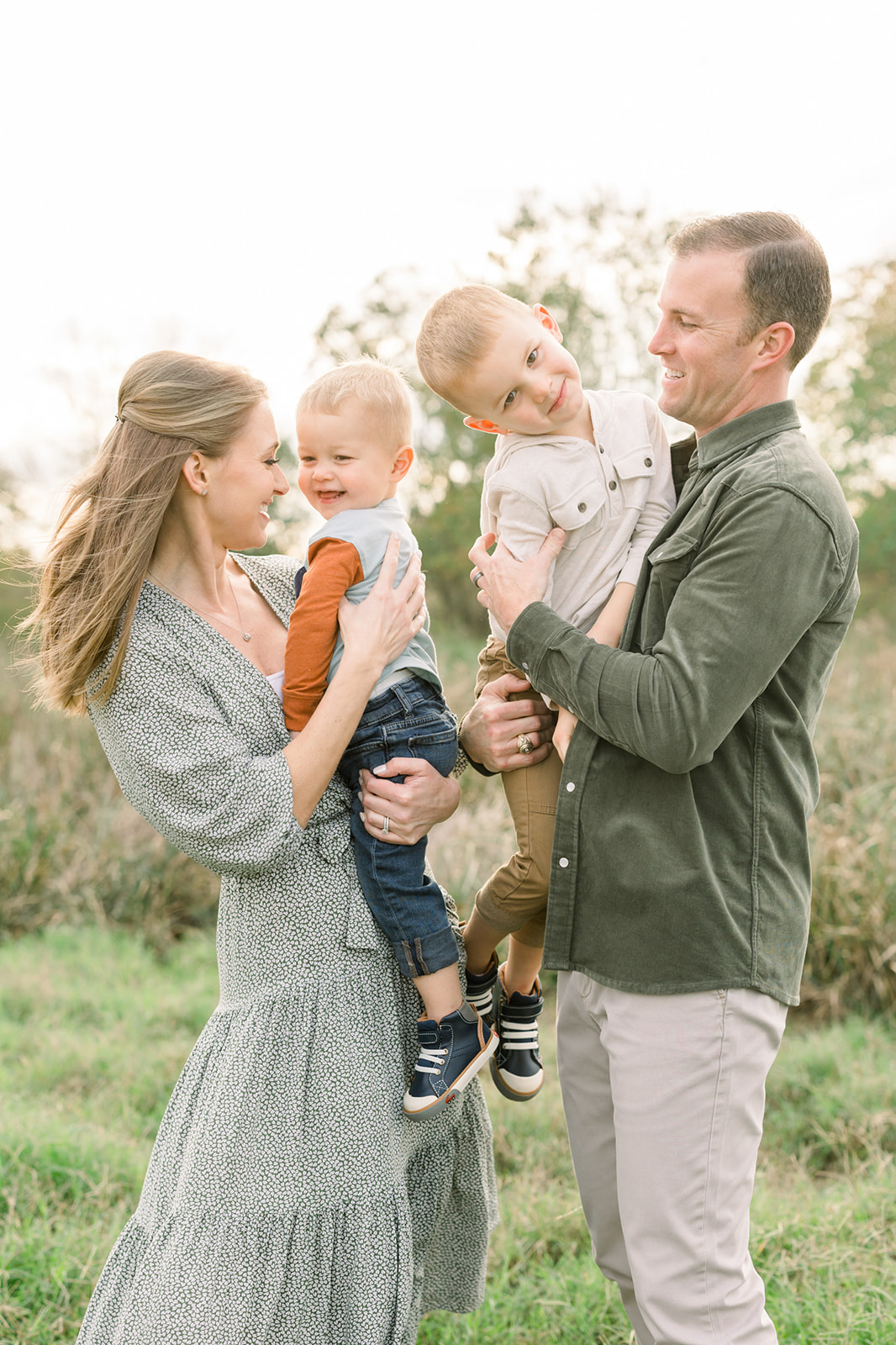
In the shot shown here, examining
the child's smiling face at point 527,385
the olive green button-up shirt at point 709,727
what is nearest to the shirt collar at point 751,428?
the olive green button-up shirt at point 709,727

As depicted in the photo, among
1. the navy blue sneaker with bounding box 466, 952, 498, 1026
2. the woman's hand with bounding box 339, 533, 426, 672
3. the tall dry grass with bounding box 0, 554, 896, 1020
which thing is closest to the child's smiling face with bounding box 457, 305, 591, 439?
the woman's hand with bounding box 339, 533, 426, 672

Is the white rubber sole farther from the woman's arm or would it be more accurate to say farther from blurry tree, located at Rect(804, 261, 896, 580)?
blurry tree, located at Rect(804, 261, 896, 580)

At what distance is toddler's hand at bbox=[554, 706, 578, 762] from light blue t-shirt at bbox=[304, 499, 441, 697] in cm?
31

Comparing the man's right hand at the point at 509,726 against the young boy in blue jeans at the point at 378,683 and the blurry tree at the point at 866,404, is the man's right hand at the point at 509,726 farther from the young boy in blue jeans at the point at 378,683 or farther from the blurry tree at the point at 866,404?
the blurry tree at the point at 866,404

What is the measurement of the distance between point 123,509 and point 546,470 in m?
0.85

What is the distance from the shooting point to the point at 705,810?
6.49ft

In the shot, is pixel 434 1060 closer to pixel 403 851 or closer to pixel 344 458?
pixel 403 851

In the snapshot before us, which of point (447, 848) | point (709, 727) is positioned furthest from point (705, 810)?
point (447, 848)

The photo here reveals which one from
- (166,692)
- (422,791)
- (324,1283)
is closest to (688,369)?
(422,791)

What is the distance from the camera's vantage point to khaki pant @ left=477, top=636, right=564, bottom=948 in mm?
2328

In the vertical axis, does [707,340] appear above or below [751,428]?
above

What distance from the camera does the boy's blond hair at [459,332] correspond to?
2230 millimetres

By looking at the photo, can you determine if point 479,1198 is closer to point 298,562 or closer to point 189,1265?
point 189,1265

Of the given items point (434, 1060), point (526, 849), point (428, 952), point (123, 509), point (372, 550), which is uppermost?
point (123, 509)
